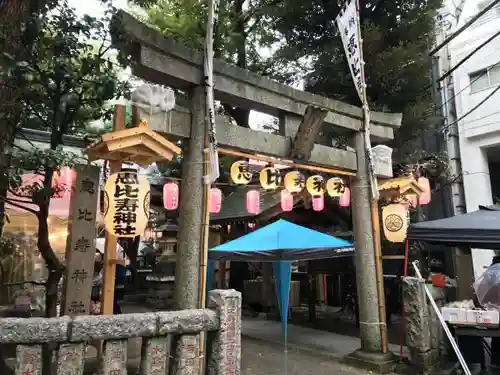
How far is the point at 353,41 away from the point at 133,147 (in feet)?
19.4

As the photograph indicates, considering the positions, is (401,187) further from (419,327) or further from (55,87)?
(55,87)

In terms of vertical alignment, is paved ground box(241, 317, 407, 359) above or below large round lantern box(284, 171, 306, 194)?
below

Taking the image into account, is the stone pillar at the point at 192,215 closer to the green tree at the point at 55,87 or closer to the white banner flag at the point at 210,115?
the white banner flag at the point at 210,115

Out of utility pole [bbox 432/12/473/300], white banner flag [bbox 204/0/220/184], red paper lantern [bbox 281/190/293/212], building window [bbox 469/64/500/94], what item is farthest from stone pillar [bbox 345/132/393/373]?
building window [bbox 469/64/500/94]

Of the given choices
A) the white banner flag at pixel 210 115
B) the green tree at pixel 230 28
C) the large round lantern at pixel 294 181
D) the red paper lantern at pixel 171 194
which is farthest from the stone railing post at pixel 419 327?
the green tree at pixel 230 28

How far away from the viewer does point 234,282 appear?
17141 millimetres

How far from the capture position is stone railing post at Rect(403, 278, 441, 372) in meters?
7.56

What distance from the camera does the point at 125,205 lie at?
18.2 feet

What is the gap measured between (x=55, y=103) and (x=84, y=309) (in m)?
3.06

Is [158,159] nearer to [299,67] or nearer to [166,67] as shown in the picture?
Answer: [166,67]

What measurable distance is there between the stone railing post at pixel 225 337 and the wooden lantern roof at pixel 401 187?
5.85 m

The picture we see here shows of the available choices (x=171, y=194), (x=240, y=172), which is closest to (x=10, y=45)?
(x=240, y=172)

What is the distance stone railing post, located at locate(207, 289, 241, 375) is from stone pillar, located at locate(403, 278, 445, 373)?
180 inches

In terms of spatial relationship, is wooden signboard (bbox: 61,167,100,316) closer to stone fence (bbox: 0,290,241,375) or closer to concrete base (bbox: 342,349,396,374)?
stone fence (bbox: 0,290,241,375)
